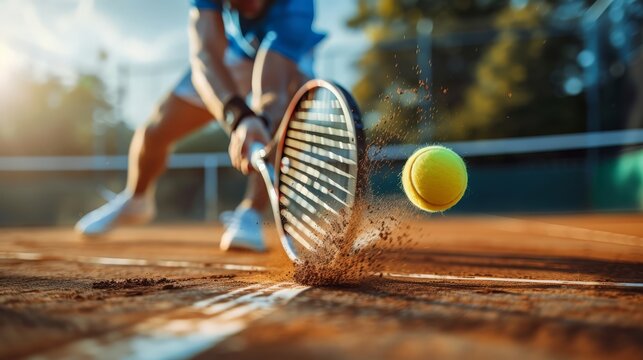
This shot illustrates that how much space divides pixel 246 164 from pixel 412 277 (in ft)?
2.52

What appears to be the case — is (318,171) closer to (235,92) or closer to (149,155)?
(235,92)

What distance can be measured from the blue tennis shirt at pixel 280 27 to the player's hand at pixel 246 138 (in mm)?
817

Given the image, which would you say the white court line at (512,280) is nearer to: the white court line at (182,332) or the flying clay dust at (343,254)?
Result: the flying clay dust at (343,254)

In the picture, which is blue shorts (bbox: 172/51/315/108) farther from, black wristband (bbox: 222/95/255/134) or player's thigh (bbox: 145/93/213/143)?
black wristband (bbox: 222/95/255/134)

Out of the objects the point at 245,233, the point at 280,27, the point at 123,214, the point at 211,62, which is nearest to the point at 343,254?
the point at 245,233

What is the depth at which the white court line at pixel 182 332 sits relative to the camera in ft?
2.69

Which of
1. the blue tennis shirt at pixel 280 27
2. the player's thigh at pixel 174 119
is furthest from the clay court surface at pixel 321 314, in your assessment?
the player's thigh at pixel 174 119

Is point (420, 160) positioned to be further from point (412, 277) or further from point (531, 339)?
point (531, 339)

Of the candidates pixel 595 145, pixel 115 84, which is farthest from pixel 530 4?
pixel 115 84

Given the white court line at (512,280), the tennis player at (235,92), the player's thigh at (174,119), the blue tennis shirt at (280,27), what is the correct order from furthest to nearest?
the player's thigh at (174,119) → the blue tennis shirt at (280,27) → the tennis player at (235,92) → the white court line at (512,280)

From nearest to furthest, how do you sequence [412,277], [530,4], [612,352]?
1. [612,352]
2. [412,277]
3. [530,4]

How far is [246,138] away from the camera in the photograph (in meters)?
2.10

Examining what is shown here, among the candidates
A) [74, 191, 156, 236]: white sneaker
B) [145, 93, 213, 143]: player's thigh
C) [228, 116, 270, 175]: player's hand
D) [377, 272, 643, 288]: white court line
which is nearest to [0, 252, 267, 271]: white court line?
[228, 116, 270, 175]: player's hand

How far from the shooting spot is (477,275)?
1.74 meters
